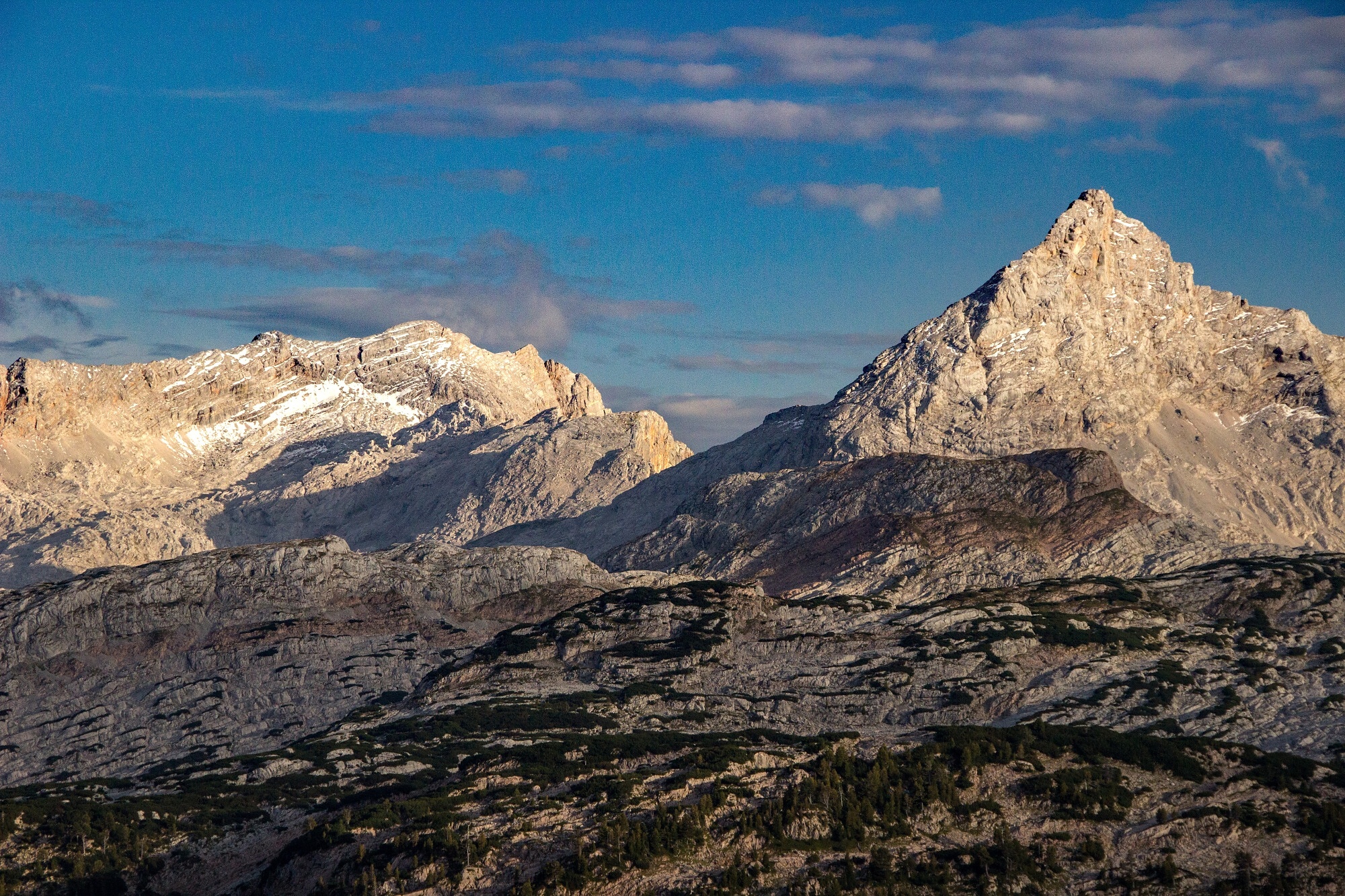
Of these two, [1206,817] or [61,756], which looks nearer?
[1206,817]

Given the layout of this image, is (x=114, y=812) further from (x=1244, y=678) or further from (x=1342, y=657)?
(x=1342, y=657)

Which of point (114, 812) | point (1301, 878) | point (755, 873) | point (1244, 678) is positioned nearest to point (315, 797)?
point (114, 812)

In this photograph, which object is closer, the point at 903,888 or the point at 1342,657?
the point at 903,888

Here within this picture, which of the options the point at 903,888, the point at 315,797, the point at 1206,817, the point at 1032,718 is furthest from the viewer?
the point at 1032,718

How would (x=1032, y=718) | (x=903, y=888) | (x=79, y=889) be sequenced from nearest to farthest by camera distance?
(x=903, y=888)
(x=79, y=889)
(x=1032, y=718)

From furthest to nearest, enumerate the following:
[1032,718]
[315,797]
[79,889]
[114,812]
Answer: [1032,718] → [315,797] → [114,812] → [79,889]

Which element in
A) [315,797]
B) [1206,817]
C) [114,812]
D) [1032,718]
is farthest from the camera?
[1032,718]

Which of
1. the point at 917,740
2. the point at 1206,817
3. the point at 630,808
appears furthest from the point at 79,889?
the point at 1206,817

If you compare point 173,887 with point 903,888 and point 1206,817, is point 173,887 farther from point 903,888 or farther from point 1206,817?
point 1206,817

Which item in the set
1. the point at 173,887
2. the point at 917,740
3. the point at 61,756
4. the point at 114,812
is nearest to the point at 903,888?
the point at 917,740
